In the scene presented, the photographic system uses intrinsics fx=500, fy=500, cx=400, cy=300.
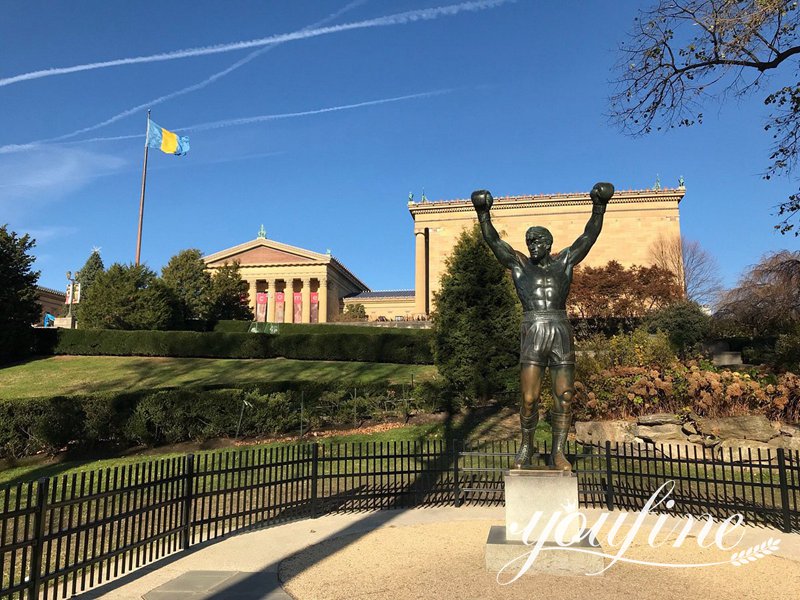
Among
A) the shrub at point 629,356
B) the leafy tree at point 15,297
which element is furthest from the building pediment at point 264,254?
the shrub at point 629,356

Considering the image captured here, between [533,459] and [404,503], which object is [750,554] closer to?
[533,459]

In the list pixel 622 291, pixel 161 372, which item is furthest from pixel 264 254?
pixel 622 291

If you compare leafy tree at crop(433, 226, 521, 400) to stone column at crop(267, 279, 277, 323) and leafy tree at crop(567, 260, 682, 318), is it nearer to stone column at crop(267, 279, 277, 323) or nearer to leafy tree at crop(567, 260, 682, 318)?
leafy tree at crop(567, 260, 682, 318)

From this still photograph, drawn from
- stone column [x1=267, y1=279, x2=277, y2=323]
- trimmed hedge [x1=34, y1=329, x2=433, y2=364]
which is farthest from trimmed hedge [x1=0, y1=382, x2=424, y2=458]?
stone column [x1=267, y1=279, x2=277, y2=323]

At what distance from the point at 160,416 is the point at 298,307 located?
6225cm

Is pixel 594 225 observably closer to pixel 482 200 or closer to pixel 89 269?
pixel 482 200

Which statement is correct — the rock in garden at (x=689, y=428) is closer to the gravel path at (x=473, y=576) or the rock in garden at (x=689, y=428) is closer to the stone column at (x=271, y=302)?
the gravel path at (x=473, y=576)

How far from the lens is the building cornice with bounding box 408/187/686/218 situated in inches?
2303

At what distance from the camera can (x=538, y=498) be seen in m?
5.48

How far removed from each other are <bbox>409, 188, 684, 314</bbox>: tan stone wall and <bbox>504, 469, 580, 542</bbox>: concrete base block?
2094 inches

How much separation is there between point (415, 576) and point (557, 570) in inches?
59.4

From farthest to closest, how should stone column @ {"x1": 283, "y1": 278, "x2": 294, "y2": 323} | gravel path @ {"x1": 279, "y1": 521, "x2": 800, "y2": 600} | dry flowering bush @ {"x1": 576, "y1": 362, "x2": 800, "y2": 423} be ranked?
stone column @ {"x1": 283, "y1": 278, "x2": 294, "y2": 323} → dry flowering bush @ {"x1": 576, "y1": 362, "x2": 800, "y2": 423} → gravel path @ {"x1": 279, "y1": 521, "x2": 800, "y2": 600}

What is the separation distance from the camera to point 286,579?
534 centimetres

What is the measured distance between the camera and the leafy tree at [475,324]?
55.2ft
